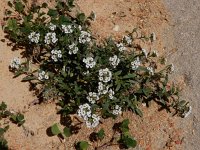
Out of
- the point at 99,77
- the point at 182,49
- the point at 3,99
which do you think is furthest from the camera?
the point at 182,49

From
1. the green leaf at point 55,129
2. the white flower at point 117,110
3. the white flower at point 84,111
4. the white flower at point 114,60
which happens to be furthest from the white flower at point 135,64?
the green leaf at point 55,129

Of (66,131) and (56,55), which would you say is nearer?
(66,131)

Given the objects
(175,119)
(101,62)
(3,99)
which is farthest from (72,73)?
(175,119)

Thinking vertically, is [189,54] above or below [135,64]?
above

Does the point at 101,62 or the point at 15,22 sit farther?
the point at 15,22

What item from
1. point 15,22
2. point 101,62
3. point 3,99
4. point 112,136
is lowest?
point 112,136

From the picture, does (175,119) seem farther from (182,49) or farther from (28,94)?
(28,94)

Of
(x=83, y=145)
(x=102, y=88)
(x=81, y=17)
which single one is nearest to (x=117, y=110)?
(x=102, y=88)

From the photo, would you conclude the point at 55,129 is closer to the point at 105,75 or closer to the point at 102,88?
the point at 102,88
